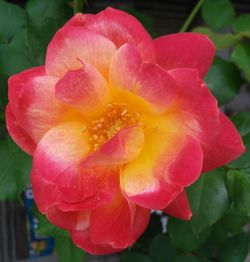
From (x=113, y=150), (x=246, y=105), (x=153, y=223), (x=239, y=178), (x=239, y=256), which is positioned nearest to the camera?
(x=113, y=150)

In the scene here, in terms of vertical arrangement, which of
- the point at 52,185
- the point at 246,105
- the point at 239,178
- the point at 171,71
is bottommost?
the point at 246,105

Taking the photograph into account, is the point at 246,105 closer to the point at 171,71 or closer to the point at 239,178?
the point at 239,178

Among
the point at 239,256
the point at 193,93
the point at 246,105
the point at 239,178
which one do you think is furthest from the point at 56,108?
the point at 246,105

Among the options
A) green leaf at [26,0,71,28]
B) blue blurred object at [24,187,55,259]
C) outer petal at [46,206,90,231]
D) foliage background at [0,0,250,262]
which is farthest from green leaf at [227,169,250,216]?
blue blurred object at [24,187,55,259]

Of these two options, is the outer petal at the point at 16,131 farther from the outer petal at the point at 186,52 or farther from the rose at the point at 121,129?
the outer petal at the point at 186,52

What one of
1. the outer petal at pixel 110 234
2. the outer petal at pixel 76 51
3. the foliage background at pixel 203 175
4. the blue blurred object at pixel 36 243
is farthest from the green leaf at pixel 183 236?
the blue blurred object at pixel 36 243

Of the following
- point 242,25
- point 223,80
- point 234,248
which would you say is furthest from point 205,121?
point 234,248

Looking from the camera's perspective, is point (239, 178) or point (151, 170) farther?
point (239, 178)
